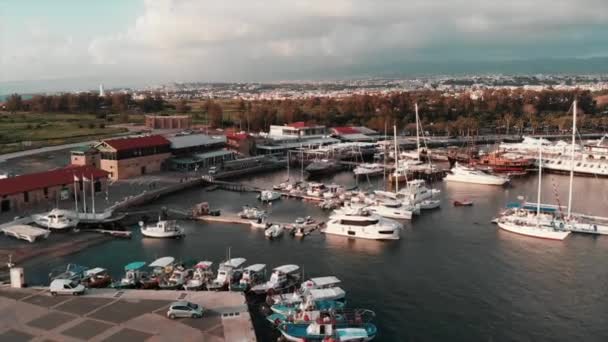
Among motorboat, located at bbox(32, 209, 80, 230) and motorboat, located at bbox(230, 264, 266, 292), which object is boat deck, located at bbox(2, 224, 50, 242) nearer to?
motorboat, located at bbox(32, 209, 80, 230)

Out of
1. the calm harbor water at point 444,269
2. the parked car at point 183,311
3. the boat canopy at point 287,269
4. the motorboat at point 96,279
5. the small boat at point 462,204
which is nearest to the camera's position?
the parked car at point 183,311

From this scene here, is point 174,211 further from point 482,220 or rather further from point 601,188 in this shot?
point 601,188

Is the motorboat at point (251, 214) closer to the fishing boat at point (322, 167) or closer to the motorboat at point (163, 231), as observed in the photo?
the motorboat at point (163, 231)

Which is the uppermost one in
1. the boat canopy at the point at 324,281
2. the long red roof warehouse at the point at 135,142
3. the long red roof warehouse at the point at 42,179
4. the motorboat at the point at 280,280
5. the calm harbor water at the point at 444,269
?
the long red roof warehouse at the point at 135,142

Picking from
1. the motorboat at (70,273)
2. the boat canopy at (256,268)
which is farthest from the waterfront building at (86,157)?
the boat canopy at (256,268)

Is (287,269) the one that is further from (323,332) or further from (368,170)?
(368,170)

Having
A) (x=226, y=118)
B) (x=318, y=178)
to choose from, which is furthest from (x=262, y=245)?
(x=226, y=118)

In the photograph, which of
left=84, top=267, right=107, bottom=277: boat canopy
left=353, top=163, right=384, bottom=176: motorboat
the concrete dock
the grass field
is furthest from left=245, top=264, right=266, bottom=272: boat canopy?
the grass field

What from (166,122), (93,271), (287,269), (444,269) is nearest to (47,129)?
(166,122)
